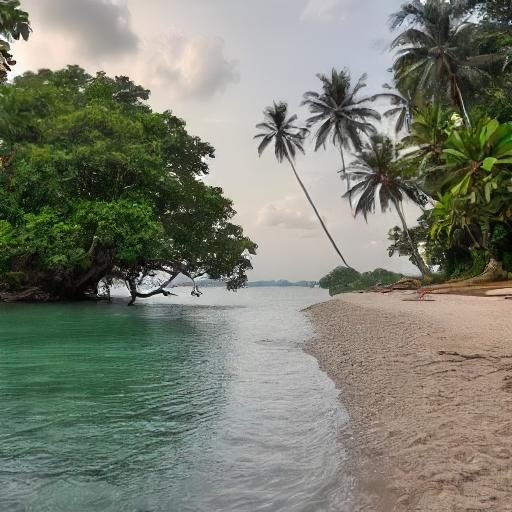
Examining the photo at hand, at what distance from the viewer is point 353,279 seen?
43125 millimetres

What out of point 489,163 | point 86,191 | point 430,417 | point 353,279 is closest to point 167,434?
point 430,417

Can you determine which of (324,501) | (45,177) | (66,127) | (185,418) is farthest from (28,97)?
(324,501)

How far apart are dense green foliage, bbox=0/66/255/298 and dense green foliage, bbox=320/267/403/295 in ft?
53.0

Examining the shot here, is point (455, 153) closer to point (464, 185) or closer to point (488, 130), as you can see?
point (464, 185)

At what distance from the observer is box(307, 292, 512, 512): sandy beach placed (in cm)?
266

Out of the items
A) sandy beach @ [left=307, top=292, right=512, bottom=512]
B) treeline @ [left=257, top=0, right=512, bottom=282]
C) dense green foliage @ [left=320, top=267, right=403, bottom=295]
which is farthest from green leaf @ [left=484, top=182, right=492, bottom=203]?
dense green foliage @ [left=320, top=267, right=403, bottom=295]

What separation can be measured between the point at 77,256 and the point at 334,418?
2177 cm

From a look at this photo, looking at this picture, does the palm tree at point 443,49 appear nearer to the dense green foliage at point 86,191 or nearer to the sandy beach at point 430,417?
the dense green foliage at point 86,191

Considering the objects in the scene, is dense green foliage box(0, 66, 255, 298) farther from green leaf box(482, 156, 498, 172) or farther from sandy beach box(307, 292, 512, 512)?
sandy beach box(307, 292, 512, 512)

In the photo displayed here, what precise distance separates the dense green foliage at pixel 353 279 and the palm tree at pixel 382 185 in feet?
14.7

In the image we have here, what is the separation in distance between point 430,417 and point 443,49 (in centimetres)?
2894

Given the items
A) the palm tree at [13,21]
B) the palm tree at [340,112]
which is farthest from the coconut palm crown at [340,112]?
the palm tree at [13,21]

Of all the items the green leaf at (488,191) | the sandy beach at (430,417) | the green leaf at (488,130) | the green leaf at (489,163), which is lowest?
the sandy beach at (430,417)

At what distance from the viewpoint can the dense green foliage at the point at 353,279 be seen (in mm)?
40156
